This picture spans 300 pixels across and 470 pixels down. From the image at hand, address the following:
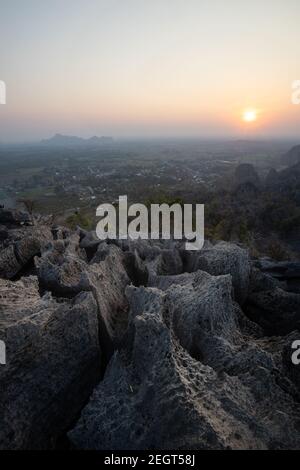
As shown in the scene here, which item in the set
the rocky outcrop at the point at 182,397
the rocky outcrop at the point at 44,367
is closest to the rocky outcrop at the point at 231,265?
the rocky outcrop at the point at 182,397

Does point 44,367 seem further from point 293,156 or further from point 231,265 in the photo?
point 293,156

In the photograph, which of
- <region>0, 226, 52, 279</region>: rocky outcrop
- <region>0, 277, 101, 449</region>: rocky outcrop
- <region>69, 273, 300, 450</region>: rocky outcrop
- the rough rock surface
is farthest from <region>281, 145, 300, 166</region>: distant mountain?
<region>0, 277, 101, 449</region>: rocky outcrop

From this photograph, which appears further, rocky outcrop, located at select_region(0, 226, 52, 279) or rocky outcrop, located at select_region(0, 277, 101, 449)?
rocky outcrop, located at select_region(0, 226, 52, 279)

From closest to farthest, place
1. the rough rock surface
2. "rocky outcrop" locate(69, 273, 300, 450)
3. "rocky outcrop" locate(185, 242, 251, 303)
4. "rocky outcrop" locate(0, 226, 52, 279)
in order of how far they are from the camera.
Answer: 1. "rocky outcrop" locate(69, 273, 300, 450)
2. the rough rock surface
3. "rocky outcrop" locate(185, 242, 251, 303)
4. "rocky outcrop" locate(0, 226, 52, 279)

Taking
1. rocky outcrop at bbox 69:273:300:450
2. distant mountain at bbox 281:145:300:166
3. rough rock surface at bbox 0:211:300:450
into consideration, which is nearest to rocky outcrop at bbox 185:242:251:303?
rough rock surface at bbox 0:211:300:450

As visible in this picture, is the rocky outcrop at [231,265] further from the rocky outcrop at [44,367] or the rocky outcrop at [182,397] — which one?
the rocky outcrop at [44,367]

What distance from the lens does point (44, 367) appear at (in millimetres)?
7215

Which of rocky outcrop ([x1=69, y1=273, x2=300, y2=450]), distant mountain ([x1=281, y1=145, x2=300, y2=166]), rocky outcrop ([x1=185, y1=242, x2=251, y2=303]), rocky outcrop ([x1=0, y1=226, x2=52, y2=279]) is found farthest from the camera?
distant mountain ([x1=281, y1=145, x2=300, y2=166])

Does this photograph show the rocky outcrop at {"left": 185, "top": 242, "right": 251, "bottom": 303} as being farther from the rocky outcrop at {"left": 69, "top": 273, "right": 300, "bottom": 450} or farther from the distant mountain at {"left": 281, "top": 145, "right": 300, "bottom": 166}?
the distant mountain at {"left": 281, "top": 145, "right": 300, "bottom": 166}

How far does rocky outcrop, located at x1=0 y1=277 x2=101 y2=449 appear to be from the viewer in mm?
6578

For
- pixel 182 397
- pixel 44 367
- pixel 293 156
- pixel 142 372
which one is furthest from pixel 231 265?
pixel 293 156

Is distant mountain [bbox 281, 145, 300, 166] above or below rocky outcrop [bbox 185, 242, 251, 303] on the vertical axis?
above

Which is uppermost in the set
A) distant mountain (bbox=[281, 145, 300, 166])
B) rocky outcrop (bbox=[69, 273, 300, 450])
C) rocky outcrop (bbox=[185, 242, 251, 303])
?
distant mountain (bbox=[281, 145, 300, 166])

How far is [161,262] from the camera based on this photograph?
1520cm
